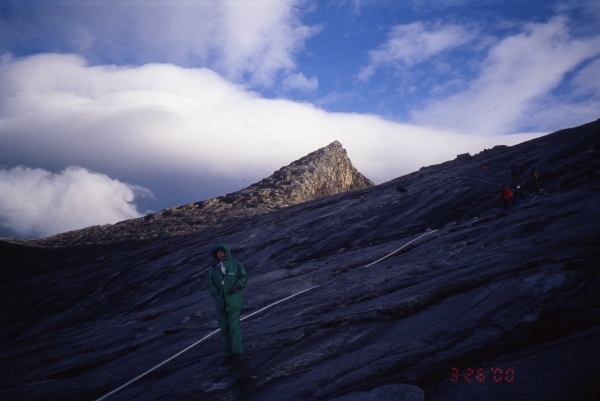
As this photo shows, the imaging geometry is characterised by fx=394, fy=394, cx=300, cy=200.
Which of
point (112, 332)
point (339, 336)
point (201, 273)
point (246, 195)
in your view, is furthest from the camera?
point (246, 195)

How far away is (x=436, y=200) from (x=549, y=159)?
8417 millimetres

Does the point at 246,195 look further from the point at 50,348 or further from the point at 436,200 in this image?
the point at 50,348

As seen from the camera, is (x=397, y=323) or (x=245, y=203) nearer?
(x=397, y=323)

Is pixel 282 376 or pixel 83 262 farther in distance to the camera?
pixel 83 262

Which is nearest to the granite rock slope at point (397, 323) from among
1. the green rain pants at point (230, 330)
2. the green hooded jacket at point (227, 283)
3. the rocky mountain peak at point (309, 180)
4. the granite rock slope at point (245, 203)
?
the green rain pants at point (230, 330)

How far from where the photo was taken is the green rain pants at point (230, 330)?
8492 millimetres

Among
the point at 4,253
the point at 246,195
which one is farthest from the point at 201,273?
the point at 4,253

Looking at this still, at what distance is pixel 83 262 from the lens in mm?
45938

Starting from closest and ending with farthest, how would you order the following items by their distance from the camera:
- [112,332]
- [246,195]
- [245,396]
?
[245,396] → [112,332] → [246,195]

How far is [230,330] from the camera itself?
854cm
